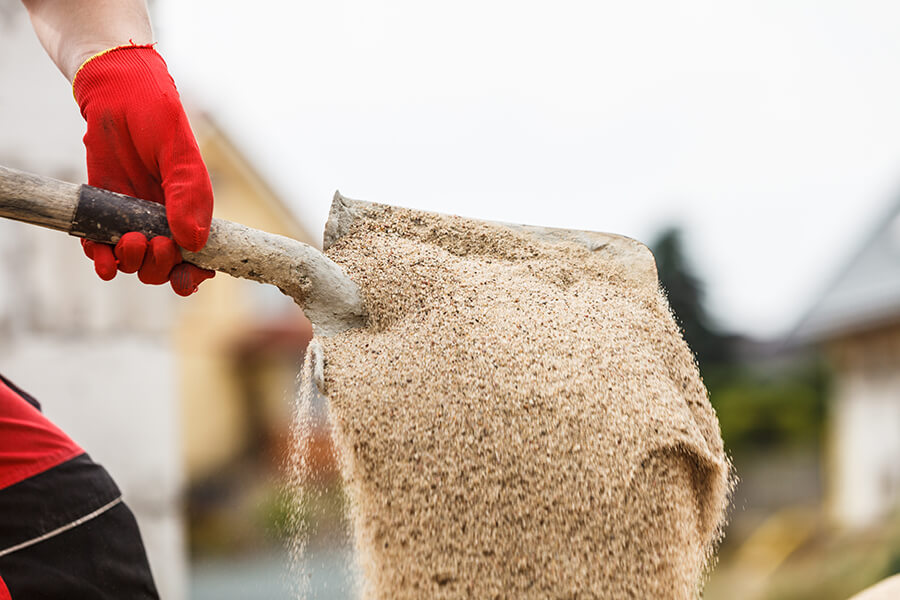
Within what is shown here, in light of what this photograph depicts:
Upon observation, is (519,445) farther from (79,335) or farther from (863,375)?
(863,375)

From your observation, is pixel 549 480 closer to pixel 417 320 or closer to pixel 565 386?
pixel 565 386

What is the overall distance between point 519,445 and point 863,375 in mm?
6287

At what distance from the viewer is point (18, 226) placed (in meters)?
2.54

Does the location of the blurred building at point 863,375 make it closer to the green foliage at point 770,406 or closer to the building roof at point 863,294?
the building roof at point 863,294

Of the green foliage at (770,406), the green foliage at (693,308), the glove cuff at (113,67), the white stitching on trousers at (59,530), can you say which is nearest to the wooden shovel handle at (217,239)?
the glove cuff at (113,67)

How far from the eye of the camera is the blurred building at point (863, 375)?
6.15 metres

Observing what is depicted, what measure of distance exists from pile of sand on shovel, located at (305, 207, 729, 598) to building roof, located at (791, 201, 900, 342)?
5.46 m

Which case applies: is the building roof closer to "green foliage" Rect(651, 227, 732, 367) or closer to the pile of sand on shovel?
"green foliage" Rect(651, 227, 732, 367)

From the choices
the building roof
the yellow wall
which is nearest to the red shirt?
the building roof

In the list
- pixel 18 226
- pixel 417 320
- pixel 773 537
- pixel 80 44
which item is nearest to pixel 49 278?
pixel 18 226

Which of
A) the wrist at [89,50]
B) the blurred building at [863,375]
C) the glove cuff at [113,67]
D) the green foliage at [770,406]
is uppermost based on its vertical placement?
the wrist at [89,50]

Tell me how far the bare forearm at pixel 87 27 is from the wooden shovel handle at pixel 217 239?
13.3 inches

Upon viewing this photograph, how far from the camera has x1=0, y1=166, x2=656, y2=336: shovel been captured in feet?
3.97

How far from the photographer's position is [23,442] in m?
1.41
